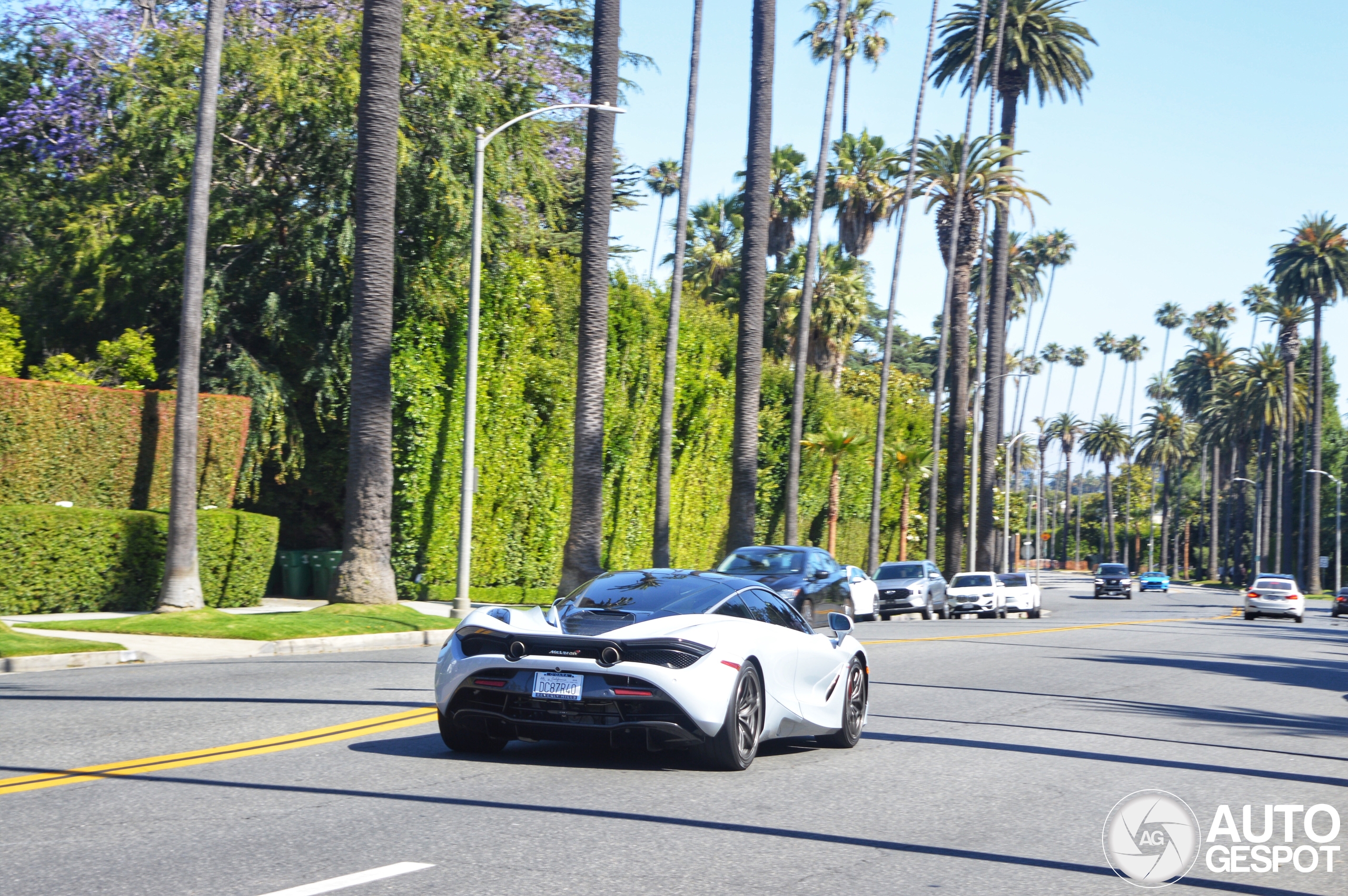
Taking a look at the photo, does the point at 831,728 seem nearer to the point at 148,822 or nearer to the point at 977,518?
the point at 148,822


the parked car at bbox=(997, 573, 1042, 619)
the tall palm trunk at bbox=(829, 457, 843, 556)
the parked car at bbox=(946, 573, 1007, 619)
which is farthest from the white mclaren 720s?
the tall palm trunk at bbox=(829, 457, 843, 556)

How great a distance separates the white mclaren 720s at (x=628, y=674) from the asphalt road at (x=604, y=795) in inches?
11.4

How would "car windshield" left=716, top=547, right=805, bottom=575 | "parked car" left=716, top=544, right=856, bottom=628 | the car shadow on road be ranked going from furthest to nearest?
"car windshield" left=716, top=547, right=805, bottom=575
"parked car" left=716, top=544, right=856, bottom=628
the car shadow on road

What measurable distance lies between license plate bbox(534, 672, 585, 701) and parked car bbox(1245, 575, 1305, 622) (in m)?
46.2

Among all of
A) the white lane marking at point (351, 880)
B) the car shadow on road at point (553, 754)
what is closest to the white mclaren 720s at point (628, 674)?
the car shadow on road at point (553, 754)

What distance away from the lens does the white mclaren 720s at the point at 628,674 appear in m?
8.64

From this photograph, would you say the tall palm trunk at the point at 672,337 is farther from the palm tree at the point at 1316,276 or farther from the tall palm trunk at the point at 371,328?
the palm tree at the point at 1316,276

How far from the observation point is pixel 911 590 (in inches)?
1550

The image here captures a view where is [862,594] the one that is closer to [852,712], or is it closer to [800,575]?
[800,575]

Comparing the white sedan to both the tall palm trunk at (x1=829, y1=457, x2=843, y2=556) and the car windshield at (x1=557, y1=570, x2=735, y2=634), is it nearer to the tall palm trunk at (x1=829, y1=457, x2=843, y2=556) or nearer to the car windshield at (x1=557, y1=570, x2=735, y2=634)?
the car windshield at (x1=557, y1=570, x2=735, y2=634)

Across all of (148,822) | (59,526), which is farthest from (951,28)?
(148,822)

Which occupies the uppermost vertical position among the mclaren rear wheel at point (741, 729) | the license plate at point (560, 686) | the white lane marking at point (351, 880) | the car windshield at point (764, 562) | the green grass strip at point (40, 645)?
the car windshield at point (764, 562)

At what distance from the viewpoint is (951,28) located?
61.1 meters

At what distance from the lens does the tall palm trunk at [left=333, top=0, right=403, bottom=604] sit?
23.8 m
